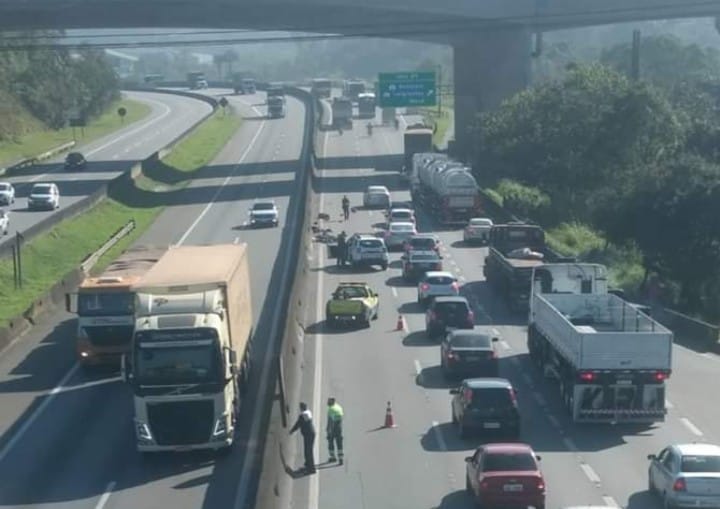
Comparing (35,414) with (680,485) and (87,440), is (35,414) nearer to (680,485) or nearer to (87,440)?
(87,440)

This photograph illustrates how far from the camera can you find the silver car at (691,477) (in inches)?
959

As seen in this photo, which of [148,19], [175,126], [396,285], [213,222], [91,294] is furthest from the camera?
[175,126]

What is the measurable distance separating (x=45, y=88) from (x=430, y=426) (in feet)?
333

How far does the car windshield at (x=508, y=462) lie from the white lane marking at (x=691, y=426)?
305 inches

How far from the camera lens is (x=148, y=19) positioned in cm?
9281

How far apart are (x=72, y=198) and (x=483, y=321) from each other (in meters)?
38.0

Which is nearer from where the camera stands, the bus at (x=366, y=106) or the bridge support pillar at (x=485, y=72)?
the bridge support pillar at (x=485, y=72)

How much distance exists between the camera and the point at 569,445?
101ft

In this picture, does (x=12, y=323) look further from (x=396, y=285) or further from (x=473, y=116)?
(x=473, y=116)

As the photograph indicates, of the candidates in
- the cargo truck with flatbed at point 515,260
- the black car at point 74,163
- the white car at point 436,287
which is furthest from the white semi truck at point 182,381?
the black car at point 74,163

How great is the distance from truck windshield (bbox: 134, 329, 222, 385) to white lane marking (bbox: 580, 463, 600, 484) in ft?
21.7

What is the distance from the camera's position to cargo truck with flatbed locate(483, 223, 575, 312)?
158ft

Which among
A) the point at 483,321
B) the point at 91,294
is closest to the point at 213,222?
the point at 483,321

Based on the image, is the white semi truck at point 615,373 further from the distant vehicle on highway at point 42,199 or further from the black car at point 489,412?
the distant vehicle on highway at point 42,199
